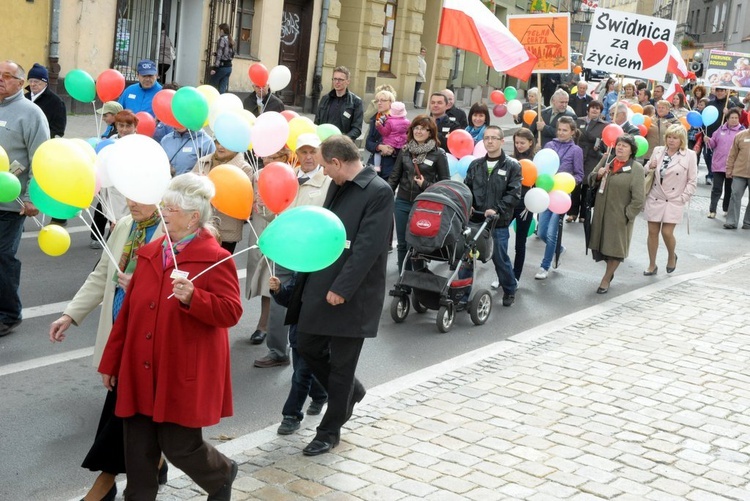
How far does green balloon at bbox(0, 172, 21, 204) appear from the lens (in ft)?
23.9

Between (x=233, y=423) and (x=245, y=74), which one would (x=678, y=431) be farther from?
(x=245, y=74)

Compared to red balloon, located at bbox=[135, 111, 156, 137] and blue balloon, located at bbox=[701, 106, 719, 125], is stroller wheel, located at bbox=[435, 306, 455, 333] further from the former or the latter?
blue balloon, located at bbox=[701, 106, 719, 125]

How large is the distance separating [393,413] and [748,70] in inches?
919

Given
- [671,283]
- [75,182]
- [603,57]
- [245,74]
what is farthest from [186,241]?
[245,74]

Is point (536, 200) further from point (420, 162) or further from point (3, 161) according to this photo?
point (3, 161)

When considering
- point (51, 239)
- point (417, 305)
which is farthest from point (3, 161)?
point (417, 305)

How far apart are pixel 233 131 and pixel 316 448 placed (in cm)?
260

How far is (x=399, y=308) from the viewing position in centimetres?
976

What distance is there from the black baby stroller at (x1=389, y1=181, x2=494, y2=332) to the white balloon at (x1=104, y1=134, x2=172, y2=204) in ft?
14.5

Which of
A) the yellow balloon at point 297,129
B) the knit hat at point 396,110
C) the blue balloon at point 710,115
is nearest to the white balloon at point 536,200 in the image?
the knit hat at point 396,110

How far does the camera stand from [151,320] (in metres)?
4.83

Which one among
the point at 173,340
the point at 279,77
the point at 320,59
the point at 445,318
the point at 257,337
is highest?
the point at 320,59

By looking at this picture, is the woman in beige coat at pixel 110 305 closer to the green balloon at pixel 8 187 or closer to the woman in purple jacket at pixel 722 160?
the green balloon at pixel 8 187

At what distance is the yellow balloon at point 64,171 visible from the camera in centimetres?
A: 562
